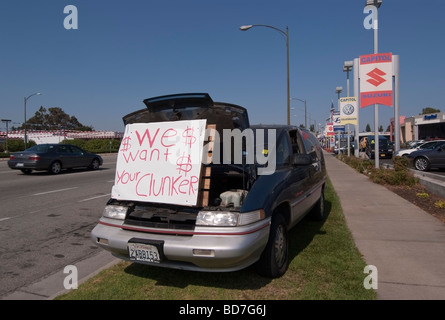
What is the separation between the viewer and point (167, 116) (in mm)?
4055

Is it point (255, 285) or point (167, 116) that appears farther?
point (167, 116)

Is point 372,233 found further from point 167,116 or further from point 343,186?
point 343,186

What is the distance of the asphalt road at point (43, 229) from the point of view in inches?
167

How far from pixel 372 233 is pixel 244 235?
331 cm

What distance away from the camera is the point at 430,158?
1516cm

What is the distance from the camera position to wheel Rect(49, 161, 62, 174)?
15602 millimetres

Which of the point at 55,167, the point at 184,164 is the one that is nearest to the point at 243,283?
the point at 184,164

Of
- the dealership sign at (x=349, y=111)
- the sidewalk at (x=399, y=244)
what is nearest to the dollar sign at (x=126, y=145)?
the sidewalk at (x=399, y=244)

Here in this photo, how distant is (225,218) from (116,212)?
131 cm

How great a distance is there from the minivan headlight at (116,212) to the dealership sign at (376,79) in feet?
38.2

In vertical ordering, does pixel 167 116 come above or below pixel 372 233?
above

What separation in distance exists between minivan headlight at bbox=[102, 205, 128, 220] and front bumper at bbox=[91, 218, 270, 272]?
304 mm

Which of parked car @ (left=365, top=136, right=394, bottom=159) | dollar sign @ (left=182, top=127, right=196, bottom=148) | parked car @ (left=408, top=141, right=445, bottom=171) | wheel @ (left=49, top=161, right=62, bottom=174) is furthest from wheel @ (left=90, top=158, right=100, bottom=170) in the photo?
parked car @ (left=365, top=136, right=394, bottom=159)
